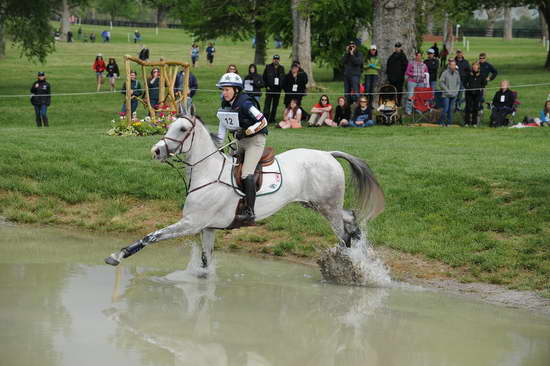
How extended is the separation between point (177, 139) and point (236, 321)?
241 cm

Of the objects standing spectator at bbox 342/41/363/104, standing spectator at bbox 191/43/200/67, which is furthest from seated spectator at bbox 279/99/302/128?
standing spectator at bbox 191/43/200/67

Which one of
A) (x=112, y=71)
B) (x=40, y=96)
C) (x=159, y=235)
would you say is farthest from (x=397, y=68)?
(x=112, y=71)

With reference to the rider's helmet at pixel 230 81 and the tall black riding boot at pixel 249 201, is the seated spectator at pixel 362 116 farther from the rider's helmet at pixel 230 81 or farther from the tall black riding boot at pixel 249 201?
the rider's helmet at pixel 230 81

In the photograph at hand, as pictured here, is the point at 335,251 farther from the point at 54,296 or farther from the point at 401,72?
the point at 401,72

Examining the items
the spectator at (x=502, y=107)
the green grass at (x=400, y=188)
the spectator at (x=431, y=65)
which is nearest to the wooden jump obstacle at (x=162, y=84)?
the green grass at (x=400, y=188)

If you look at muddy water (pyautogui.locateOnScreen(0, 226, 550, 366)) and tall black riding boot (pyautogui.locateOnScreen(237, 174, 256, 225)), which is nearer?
muddy water (pyautogui.locateOnScreen(0, 226, 550, 366))

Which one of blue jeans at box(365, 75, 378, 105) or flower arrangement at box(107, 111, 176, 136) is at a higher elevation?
blue jeans at box(365, 75, 378, 105)

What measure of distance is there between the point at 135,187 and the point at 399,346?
809 cm

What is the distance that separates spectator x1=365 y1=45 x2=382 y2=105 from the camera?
25.2 m

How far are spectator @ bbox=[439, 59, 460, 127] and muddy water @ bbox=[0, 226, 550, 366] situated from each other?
12753mm

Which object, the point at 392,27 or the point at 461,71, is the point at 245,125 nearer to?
the point at 392,27

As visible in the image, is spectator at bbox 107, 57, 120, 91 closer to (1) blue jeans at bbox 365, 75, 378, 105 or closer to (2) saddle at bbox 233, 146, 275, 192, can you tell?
(1) blue jeans at bbox 365, 75, 378, 105

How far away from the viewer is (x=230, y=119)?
Answer: 1038 cm

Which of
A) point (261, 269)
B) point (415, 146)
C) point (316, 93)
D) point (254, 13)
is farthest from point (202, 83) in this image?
point (261, 269)
